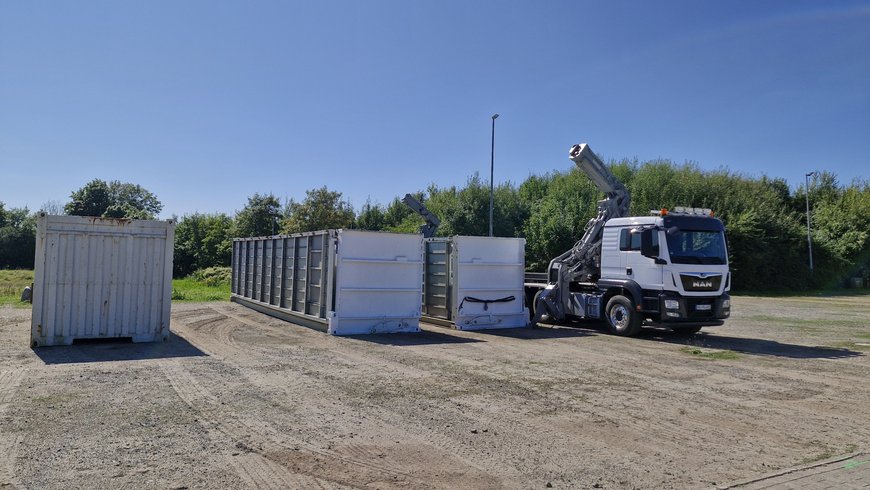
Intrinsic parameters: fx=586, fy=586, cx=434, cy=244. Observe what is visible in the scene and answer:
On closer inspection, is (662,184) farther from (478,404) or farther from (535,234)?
(478,404)

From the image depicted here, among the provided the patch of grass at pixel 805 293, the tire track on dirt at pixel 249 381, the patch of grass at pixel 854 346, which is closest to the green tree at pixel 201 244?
the tire track on dirt at pixel 249 381

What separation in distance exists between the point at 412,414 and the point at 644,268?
9.06 meters

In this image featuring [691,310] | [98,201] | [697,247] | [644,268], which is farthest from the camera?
[98,201]

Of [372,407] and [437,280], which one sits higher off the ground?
[437,280]

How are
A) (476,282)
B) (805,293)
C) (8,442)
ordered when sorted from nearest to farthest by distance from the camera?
(8,442) < (476,282) < (805,293)

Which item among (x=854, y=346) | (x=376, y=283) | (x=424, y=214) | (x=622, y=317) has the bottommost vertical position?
(x=854, y=346)

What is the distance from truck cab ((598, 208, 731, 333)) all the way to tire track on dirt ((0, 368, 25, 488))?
12.1m

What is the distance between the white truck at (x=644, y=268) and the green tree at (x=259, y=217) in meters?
38.0

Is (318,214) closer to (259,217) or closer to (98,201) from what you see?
(259,217)

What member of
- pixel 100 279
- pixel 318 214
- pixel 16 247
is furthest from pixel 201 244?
pixel 100 279

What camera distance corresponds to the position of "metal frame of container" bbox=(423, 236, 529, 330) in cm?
1521

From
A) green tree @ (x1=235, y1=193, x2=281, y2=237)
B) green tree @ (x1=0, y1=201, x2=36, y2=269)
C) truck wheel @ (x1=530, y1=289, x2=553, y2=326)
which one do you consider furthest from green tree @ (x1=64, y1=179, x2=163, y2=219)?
truck wheel @ (x1=530, y1=289, x2=553, y2=326)

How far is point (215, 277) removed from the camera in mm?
38250

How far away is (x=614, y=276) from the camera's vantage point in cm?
1481
